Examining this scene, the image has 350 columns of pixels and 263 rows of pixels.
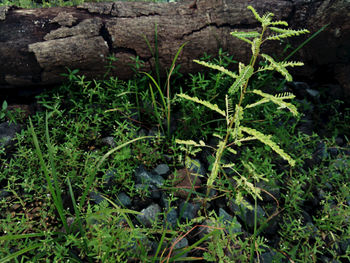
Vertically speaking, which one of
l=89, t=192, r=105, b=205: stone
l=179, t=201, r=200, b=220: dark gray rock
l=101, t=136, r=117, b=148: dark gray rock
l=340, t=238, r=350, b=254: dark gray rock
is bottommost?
l=340, t=238, r=350, b=254: dark gray rock

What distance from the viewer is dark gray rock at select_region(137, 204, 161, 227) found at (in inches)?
83.1

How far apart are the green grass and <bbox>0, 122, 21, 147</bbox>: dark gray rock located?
87 mm

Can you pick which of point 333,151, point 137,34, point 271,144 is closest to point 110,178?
point 271,144

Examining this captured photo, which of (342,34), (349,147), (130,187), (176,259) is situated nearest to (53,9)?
(130,187)

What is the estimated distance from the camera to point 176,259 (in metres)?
1.78

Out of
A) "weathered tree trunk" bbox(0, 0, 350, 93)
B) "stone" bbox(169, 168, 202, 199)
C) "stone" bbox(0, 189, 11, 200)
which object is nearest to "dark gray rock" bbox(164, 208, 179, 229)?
"stone" bbox(169, 168, 202, 199)

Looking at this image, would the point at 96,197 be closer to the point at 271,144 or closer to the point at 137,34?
the point at 271,144

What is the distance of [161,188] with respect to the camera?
2.33 meters

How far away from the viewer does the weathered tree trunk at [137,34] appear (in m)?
2.64

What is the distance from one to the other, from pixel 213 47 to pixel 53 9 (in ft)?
6.12

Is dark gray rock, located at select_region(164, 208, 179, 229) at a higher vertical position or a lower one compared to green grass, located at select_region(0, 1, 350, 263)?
lower

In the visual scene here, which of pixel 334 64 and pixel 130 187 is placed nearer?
pixel 130 187

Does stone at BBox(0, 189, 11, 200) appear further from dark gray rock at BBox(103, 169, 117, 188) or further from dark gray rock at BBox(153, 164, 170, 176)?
dark gray rock at BBox(153, 164, 170, 176)

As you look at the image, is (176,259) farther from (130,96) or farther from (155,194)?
(130,96)
